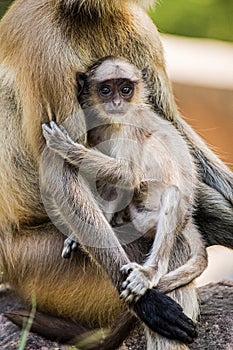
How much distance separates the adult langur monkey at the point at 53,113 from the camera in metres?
4.36

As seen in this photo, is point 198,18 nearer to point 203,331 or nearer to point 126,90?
point 203,331

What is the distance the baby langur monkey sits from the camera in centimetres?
429

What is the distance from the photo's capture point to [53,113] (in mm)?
4375

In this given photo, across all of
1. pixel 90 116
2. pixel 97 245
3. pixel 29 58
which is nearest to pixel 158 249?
pixel 97 245

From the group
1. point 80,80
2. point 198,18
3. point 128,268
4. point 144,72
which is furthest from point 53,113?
point 198,18

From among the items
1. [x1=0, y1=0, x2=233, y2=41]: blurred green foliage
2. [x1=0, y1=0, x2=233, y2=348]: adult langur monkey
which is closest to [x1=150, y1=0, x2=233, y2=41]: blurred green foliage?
[x1=0, y1=0, x2=233, y2=41]: blurred green foliage

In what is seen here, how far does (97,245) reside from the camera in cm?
433

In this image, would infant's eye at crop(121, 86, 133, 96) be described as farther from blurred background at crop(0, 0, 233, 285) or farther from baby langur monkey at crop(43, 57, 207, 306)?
blurred background at crop(0, 0, 233, 285)

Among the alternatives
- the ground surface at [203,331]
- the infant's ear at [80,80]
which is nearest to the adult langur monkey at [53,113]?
the infant's ear at [80,80]

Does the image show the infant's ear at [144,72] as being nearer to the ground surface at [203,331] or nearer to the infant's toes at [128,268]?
the infant's toes at [128,268]

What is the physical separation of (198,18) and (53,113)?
6.07 meters

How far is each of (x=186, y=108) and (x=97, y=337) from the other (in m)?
4.38

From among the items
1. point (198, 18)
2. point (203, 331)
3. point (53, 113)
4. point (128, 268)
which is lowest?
point (198, 18)

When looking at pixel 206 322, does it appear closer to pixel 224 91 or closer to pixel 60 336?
pixel 60 336
